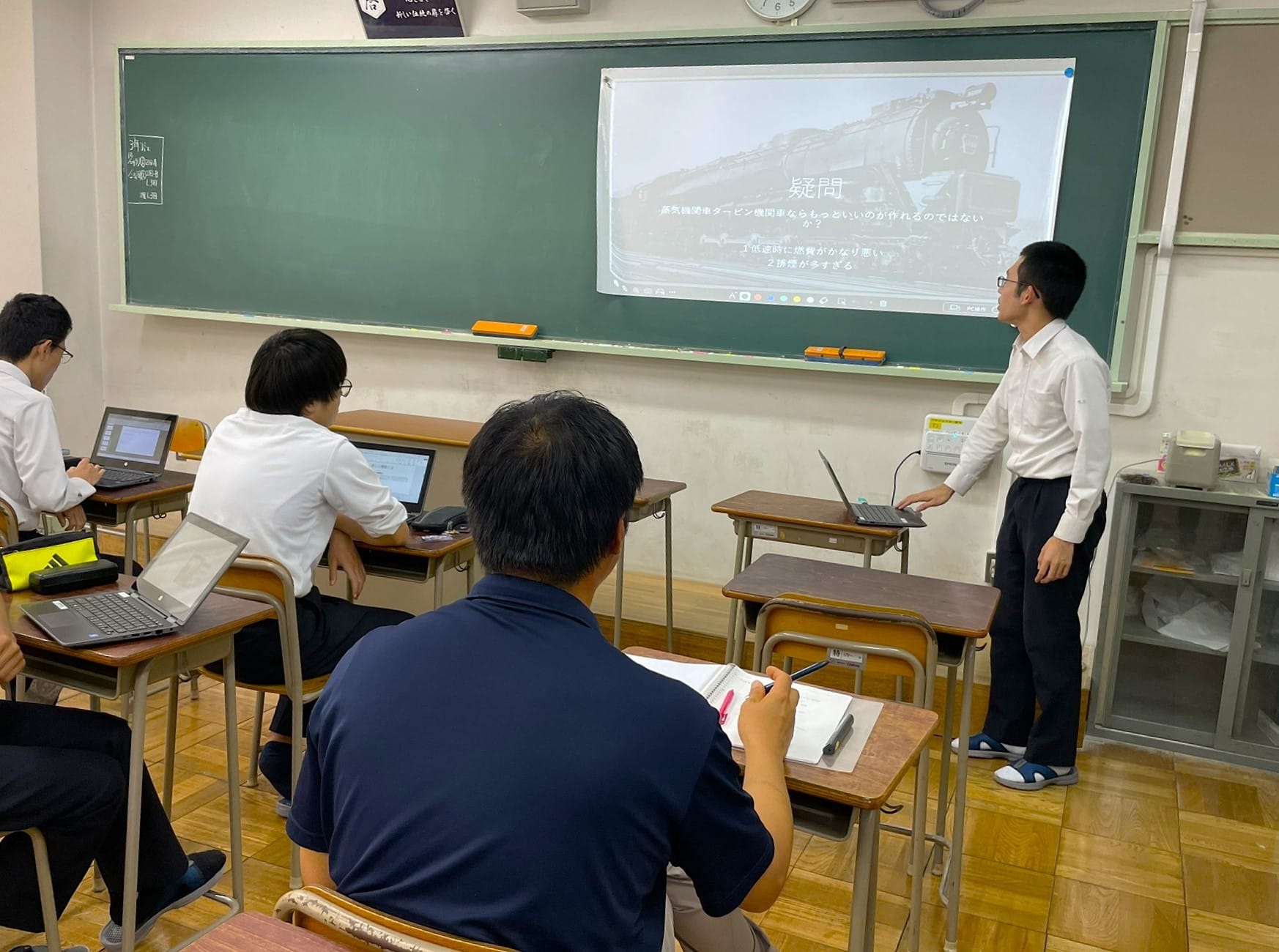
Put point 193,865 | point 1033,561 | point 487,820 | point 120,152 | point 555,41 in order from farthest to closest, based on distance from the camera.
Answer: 1. point 120,152
2. point 555,41
3. point 1033,561
4. point 193,865
5. point 487,820

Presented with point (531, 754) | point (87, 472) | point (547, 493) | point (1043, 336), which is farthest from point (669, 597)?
point (531, 754)

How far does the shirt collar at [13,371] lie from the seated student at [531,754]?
7.96ft

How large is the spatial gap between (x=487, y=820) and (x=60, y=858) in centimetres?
143

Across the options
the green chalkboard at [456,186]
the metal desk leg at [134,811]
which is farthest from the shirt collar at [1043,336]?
the metal desk leg at [134,811]

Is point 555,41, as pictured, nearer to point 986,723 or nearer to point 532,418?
point 986,723

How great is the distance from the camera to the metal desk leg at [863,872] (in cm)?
151

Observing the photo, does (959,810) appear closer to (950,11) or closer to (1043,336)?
(1043,336)

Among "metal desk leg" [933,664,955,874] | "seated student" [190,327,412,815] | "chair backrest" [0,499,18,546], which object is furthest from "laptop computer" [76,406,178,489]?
"metal desk leg" [933,664,955,874]

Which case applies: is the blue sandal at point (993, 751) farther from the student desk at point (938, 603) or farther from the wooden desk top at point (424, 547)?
the wooden desk top at point (424, 547)

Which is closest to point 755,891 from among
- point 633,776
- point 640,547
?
point 633,776

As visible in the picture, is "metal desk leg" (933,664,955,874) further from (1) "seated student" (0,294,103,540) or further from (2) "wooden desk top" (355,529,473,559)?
(1) "seated student" (0,294,103,540)

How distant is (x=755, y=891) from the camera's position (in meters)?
1.20

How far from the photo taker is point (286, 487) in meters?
2.43

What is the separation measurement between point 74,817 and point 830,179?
329 cm
